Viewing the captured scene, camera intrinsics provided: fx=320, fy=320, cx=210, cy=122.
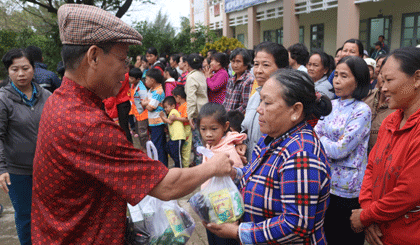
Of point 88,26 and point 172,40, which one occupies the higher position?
point 172,40

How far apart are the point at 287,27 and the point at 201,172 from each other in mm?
14033

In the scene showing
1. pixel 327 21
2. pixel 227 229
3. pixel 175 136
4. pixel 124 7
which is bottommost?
pixel 175 136

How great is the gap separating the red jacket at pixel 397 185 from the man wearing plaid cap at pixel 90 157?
1048 millimetres

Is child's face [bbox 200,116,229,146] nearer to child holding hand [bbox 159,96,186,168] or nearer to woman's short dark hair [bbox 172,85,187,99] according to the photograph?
child holding hand [bbox 159,96,186,168]

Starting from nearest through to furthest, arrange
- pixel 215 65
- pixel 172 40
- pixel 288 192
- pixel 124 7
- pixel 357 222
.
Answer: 1. pixel 288 192
2. pixel 357 222
3. pixel 215 65
4. pixel 124 7
5. pixel 172 40

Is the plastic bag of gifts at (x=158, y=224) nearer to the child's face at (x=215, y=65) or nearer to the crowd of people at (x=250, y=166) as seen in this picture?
the crowd of people at (x=250, y=166)

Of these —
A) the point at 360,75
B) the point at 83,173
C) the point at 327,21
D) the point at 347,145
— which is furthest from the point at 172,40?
the point at 83,173

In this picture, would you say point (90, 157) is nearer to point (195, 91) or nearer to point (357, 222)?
point (357, 222)

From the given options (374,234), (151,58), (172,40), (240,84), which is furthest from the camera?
(172,40)

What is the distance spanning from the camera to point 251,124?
2.97 meters

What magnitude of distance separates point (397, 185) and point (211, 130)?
5.32ft

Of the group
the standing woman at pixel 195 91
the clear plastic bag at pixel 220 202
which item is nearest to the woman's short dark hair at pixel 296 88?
the clear plastic bag at pixel 220 202

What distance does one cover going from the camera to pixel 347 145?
2500mm

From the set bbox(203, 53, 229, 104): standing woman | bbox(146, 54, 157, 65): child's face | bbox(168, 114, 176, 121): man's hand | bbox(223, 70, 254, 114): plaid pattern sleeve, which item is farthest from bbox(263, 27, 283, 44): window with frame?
bbox(223, 70, 254, 114): plaid pattern sleeve
